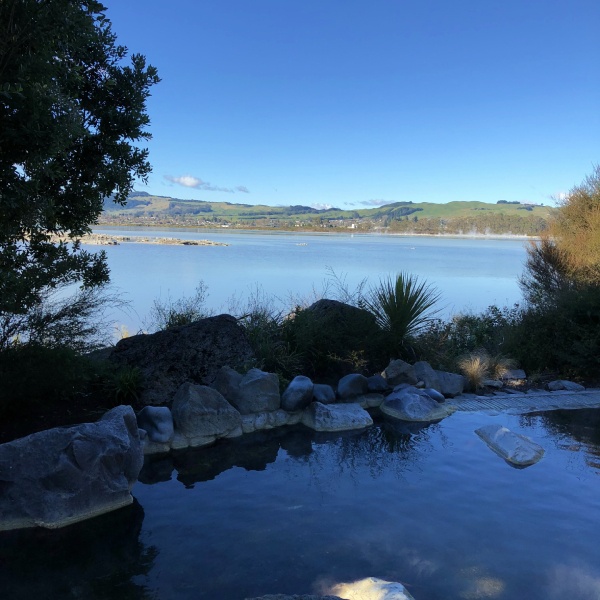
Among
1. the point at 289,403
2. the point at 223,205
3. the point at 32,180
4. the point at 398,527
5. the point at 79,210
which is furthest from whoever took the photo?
the point at 223,205

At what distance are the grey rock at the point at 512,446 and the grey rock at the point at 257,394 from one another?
8.21 feet

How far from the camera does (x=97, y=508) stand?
3.96m

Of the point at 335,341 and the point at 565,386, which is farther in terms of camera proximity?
the point at 335,341

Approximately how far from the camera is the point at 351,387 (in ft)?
23.0

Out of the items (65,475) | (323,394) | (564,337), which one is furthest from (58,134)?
(564,337)

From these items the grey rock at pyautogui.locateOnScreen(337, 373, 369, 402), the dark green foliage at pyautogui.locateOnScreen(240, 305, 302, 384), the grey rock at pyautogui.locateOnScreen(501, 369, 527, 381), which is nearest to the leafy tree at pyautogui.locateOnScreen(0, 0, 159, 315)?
the dark green foliage at pyautogui.locateOnScreen(240, 305, 302, 384)

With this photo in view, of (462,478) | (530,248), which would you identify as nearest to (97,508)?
(462,478)

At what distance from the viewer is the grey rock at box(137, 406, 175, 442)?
17.1 ft

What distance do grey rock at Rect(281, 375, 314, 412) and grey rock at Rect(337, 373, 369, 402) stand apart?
673mm

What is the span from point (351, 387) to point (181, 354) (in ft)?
7.82

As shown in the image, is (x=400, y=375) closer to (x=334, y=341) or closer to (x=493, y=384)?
(x=334, y=341)

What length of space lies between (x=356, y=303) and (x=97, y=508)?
607 cm

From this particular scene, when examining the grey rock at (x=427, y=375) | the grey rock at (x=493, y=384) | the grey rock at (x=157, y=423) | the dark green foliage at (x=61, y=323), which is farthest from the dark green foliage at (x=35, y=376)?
the grey rock at (x=493, y=384)

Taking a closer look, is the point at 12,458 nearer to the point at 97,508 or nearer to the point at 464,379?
the point at 97,508
